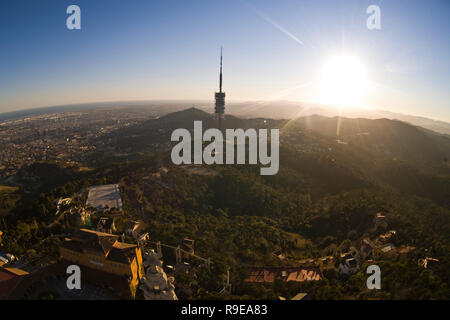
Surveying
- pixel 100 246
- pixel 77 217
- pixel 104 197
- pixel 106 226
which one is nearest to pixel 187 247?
pixel 106 226

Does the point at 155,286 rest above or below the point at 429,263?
above

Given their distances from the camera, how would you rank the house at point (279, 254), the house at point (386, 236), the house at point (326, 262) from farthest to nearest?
the house at point (279, 254)
the house at point (386, 236)
the house at point (326, 262)

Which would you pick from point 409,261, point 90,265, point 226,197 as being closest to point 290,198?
point 226,197

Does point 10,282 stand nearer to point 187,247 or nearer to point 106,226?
point 106,226

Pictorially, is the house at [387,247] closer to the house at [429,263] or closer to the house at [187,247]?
the house at [429,263]

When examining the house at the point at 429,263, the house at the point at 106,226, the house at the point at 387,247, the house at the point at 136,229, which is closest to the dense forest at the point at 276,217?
the house at the point at 429,263

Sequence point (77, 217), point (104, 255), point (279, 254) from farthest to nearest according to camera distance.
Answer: point (279, 254), point (77, 217), point (104, 255)

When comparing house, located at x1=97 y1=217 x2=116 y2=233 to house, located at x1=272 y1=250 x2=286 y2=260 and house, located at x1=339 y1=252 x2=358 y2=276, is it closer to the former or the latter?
house, located at x1=272 y1=250 x2=286 y2=260

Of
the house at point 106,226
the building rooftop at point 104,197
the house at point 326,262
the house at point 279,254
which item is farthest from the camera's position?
the building rooftop at point 104,197

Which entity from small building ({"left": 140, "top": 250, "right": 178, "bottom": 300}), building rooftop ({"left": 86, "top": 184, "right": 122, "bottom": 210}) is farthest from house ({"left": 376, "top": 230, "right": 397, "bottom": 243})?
building rooftop ({"left": 86, "top": 184, "right": 122, "bottom": 210})
